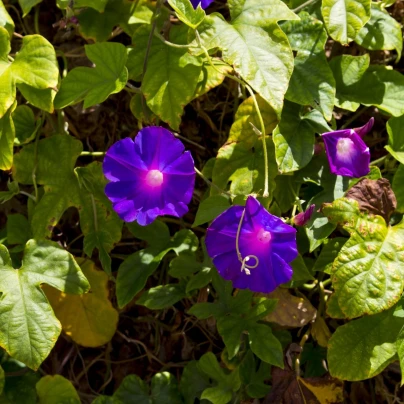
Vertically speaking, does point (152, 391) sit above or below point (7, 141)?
below

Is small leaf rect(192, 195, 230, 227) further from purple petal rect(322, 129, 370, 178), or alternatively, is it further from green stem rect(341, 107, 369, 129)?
green stem rect(341, 107, 369, 129)

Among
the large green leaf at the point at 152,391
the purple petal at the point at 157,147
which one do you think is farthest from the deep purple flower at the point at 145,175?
the large green leaf at the point at 152,391

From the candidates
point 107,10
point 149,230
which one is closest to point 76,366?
point 149,230

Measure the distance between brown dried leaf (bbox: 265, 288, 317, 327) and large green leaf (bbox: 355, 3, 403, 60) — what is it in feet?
2.10

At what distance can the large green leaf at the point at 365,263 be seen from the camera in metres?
1.35

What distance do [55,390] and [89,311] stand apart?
0.21m

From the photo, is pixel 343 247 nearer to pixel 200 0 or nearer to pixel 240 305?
pixel 240 305

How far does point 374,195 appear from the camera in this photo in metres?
1.44

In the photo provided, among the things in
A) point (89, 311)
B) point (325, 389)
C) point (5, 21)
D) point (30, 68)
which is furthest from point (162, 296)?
point (5, 21)

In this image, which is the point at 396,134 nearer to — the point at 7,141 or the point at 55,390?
the point at 7,141

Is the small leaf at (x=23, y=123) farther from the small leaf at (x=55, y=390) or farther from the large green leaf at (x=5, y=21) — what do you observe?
the small leaf at (x=55, y=390)

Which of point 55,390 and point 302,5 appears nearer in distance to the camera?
point 302,5

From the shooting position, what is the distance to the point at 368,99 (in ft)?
5.07

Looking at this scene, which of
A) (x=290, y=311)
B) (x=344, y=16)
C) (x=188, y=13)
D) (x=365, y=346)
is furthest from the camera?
(x=290, y=311)
